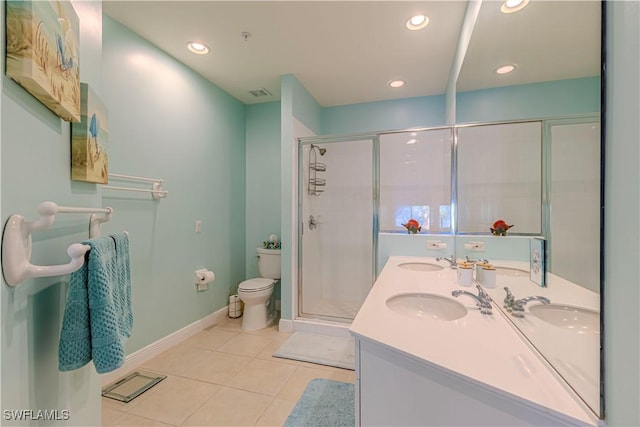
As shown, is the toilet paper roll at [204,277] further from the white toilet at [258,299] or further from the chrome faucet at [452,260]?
the chrome faucet at [452,260]

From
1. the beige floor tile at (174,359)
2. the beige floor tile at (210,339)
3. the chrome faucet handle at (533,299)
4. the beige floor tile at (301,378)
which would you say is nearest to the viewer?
the chrome faucet handle at (533,299)

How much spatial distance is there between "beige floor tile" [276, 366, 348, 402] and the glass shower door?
996 mm

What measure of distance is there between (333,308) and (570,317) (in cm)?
265

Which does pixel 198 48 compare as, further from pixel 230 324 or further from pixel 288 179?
pixel 230 324

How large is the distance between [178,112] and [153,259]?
136cm

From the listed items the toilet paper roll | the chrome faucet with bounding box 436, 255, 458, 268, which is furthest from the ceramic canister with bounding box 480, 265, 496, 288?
the toilet paper roll

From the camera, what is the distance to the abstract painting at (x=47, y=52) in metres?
0.62

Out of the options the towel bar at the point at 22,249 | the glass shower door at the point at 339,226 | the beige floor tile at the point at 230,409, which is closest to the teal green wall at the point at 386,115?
the glass shower door at the point at 339,226

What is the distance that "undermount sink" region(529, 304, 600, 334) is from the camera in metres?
0.53

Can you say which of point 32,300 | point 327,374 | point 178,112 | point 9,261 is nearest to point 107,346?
point 32,300

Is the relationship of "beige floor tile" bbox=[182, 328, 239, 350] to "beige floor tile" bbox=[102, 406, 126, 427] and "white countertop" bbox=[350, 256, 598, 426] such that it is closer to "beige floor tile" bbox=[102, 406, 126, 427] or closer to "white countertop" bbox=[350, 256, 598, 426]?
"beige floor tile" bbox=[102, 406, 126, 427]

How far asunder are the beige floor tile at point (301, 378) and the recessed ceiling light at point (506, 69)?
2049 mm

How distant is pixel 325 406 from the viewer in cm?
161

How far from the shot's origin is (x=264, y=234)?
3.35 metres
